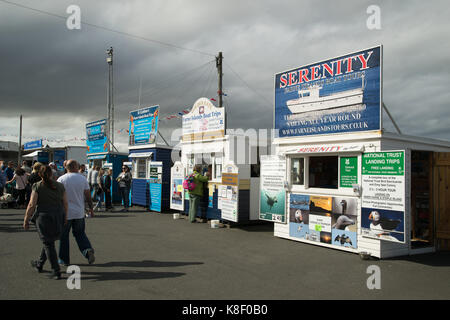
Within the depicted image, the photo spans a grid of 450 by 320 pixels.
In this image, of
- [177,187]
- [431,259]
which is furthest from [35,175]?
[431,259]

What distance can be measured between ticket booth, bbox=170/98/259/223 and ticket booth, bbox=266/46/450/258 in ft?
4.08

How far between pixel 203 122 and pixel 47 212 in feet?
23.8

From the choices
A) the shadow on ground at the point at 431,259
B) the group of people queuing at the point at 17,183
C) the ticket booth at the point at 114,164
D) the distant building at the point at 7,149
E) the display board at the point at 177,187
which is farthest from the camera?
the distant building at the point at 7,149

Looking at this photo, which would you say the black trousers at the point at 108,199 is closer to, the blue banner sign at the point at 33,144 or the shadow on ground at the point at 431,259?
the shadow on ground at the point at 431,259

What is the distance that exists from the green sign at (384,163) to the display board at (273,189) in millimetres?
2238

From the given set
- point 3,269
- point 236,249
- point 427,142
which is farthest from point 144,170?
point 427,142

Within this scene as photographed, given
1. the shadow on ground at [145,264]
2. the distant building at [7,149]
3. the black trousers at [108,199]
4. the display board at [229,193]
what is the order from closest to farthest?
the shadow on ground at [145,264], the display board at [229,193], the black trousers at [108,199], the distant building at [7,149]

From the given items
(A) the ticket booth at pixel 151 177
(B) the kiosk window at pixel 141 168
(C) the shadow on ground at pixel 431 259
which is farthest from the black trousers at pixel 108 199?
(C) the shadow on ground at pixel 431 259

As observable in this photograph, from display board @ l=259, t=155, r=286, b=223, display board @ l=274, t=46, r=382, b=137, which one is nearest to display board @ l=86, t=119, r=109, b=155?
display board @ l=259, t=155, r=286, b=223

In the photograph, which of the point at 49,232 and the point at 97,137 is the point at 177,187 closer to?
the point at 49,232

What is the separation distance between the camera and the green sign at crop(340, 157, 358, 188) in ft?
23.4

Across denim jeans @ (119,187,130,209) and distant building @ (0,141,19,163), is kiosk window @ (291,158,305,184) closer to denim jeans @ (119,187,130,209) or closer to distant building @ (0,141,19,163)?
denim jeans @ (119,187,130,209)

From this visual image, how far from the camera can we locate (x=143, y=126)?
15023mm

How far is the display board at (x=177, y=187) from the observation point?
40.8ft
